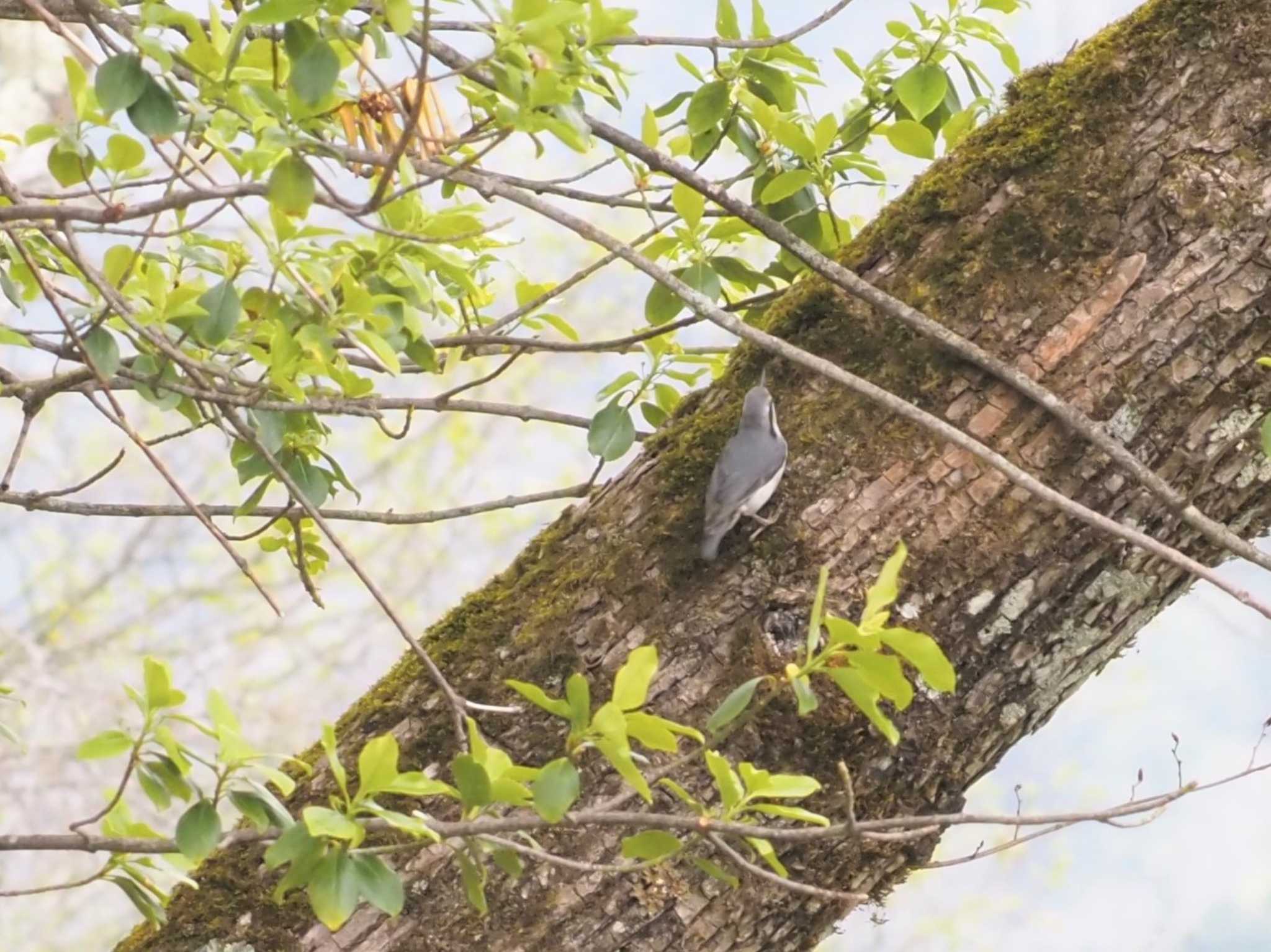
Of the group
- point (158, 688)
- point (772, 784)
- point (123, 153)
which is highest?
point (123, 153)

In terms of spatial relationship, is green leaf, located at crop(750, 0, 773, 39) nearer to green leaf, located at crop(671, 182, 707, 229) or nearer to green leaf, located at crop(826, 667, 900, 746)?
green leaf, located at crop(671, 182, 707, 229)

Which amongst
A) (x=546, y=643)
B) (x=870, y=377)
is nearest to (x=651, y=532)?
(x=546, y=643)

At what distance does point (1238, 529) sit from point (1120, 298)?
282 millimetres

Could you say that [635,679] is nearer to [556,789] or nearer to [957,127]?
[556,789]

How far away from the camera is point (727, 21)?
1549mm

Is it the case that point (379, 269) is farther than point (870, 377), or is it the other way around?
point (870, 377)

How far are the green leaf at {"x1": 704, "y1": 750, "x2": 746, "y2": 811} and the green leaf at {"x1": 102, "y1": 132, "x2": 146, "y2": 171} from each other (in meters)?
0.75

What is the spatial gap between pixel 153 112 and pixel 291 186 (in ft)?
0.51

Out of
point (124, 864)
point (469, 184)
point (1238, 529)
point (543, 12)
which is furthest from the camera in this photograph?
point (1238, 529)

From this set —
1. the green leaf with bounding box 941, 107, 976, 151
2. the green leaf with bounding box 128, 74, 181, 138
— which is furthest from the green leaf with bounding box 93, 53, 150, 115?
the green leaf with bounding box 941, 107, 976, 151

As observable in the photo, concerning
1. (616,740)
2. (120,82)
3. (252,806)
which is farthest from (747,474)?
(120,82)

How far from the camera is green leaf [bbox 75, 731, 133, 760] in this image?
1028mm

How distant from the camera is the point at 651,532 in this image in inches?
57.7

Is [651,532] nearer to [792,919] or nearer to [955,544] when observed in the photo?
[955,544]
